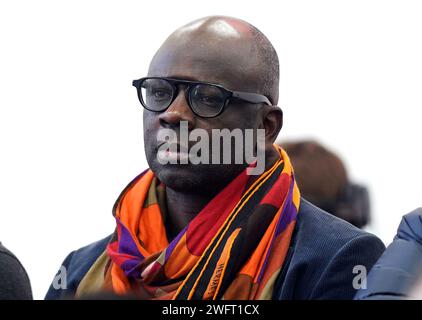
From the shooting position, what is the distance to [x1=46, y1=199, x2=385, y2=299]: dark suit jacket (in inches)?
143

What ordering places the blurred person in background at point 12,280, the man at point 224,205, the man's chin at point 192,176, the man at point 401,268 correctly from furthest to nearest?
the man's chin at point 192,176
the man at point 224,205
the blurred person in background at point 12,280
the man at point 401,268

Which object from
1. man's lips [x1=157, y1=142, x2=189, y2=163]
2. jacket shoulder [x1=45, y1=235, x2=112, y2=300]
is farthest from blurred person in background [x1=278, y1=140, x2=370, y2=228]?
man's lips [x1=157, y1=142, x2=189, y2=163]

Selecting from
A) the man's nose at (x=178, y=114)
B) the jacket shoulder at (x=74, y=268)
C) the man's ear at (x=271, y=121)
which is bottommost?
the jacket shoulder at (x=74, y=268)

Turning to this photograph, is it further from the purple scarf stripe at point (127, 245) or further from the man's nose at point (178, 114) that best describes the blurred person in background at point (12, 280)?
the man's nose at point (178, 114)

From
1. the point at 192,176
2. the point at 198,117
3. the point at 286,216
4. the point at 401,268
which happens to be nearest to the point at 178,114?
the point at 198,117

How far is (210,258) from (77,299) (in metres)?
1.12

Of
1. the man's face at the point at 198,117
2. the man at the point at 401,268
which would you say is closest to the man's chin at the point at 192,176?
the man's face at the point at 198,117

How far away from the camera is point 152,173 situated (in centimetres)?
423

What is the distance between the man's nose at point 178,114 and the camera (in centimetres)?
376

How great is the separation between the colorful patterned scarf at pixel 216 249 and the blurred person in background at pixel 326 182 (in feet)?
2.23

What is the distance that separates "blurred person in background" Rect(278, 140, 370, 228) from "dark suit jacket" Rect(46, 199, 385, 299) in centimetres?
81
